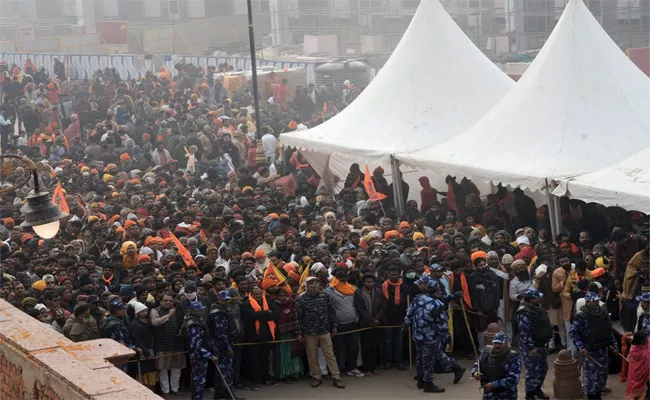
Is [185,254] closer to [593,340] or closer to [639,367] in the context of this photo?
[593,340]

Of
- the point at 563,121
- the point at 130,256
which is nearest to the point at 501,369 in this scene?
the point at 130,256

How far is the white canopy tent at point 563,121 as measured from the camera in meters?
15.5

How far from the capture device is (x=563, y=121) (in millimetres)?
15898

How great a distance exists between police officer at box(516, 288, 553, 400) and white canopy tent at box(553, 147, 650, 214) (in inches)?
101

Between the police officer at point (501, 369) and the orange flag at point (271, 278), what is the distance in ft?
10.1

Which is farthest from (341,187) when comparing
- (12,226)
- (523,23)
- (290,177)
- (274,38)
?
(274,38)

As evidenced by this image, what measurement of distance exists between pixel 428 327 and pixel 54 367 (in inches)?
195

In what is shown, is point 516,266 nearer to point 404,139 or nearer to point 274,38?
point 404,139

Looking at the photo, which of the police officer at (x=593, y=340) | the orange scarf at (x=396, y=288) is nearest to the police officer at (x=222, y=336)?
the orange scarf at (x=396, y=288)

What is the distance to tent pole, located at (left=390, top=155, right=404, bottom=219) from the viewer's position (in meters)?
17.8

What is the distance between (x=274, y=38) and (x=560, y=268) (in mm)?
35945

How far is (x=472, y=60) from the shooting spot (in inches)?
761

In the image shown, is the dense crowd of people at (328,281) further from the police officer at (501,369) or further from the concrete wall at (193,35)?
the concrete wall at (193,35)

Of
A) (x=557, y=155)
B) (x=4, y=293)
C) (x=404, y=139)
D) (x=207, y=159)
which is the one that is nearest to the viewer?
(x=4, y=293)
